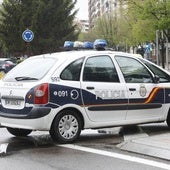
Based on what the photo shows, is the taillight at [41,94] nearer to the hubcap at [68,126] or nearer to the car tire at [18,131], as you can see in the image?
the hubcap at [68,126]

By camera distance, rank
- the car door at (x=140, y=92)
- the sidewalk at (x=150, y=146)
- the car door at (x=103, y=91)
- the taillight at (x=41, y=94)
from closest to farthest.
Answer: the sidewalk at (x=150, y=146)
the taillight at (x=41, y=94)
the car door at (x=103, y=91)
the car door at (x=140, y=92)

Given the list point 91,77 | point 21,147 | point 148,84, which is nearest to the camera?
point 21,147

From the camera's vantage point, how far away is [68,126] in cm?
910

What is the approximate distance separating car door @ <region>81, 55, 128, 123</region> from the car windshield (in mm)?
667

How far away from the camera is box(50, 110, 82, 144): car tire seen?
8977 millimetres

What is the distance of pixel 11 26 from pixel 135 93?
1917 inches

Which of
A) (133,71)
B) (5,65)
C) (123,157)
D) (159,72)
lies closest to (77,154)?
(123,157)

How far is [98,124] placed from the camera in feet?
31.1

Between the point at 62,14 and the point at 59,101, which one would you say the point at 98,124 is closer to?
the point at 59,101

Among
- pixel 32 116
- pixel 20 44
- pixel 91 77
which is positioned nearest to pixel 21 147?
pixel 32 116

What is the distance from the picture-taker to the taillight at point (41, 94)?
8812 mm

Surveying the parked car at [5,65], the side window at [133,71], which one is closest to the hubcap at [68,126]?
the side window at [133,71]

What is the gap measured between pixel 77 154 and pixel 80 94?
1427 millimetres

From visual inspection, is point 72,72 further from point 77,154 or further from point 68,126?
point 77,154
